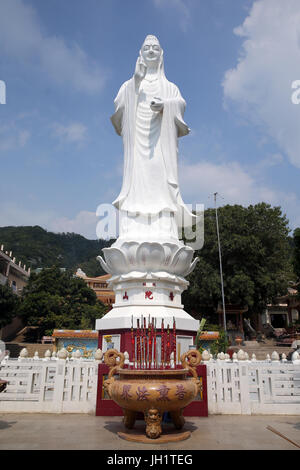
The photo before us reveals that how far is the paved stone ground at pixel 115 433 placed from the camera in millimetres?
3477

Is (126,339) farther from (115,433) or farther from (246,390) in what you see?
(115,433)

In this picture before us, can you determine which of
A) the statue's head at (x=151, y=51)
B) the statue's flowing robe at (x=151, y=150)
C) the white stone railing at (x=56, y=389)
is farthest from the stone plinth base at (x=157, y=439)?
the statue's head at (x=151, y=51)

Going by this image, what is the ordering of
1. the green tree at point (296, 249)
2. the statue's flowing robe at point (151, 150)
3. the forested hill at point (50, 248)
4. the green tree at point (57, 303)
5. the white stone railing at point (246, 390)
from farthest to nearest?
the forested hill at point (50, 248) < the green tree at point (57, 303) < the green tree at point (296, 249) < the statue's flowing robe at point (151, 150) < the white stone railing at point (246, 390)

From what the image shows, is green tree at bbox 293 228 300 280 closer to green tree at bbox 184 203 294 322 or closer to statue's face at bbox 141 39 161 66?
green tree at bbox 184 203 294 322

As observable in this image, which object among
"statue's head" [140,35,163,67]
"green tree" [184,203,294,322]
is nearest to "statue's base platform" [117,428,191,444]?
"statue's head" [140,35,163,67]

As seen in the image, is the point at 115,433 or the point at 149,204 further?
the point at 149,204

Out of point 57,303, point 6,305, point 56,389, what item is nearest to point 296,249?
point 56,389

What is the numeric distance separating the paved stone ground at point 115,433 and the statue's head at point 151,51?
8.37m

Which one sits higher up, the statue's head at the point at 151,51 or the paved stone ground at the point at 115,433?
the statue's head at the point at 151,51

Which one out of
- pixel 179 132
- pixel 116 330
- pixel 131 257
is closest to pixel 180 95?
pixel 179 132

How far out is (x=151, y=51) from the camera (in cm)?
924

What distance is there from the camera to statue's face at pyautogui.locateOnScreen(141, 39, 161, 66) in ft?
30.4

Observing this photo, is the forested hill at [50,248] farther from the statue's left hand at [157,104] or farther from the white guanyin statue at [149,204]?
the statue's left hand at [157,104]

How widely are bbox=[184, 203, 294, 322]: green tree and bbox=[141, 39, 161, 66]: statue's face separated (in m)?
13.4
